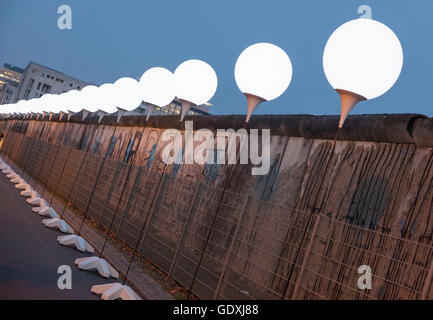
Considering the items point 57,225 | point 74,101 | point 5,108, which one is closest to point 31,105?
point 74,101

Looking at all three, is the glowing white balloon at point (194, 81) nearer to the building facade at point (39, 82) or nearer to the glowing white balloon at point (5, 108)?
the glowing white balloon at point (5, 108)

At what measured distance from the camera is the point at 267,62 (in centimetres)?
388

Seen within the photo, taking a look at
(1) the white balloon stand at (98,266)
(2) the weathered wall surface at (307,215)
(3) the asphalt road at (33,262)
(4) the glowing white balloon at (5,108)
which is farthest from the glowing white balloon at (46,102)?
(4) the glowing white balloon at (5,108)

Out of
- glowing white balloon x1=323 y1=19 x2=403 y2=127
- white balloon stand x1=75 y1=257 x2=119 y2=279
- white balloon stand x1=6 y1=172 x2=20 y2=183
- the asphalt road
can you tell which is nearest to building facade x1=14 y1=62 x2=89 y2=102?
white balloon stand x1=6 y1=172 x2=20 y2=183

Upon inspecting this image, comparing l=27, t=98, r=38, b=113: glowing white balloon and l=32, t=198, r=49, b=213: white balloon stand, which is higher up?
l=27, t=98, r=38, b=113: glowing white balloon

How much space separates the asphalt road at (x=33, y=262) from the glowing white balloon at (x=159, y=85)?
265cm

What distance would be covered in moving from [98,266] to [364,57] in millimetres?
5006

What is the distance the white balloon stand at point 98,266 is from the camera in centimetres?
627

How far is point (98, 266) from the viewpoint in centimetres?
637

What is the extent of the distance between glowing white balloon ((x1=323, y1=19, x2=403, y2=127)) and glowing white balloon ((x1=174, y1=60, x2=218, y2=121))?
2.23 meters

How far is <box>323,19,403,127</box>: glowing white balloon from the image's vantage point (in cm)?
278

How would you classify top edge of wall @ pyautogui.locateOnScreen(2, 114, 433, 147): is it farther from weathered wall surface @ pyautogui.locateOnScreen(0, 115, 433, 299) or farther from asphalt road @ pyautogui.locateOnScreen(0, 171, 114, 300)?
asphalt road @ pyautogui.locateOnScreen(0, 171, 114, 300)

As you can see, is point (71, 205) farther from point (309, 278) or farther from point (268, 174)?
point (309, 278)

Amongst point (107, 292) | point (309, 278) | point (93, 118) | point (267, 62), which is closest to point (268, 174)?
point (309, 278)
